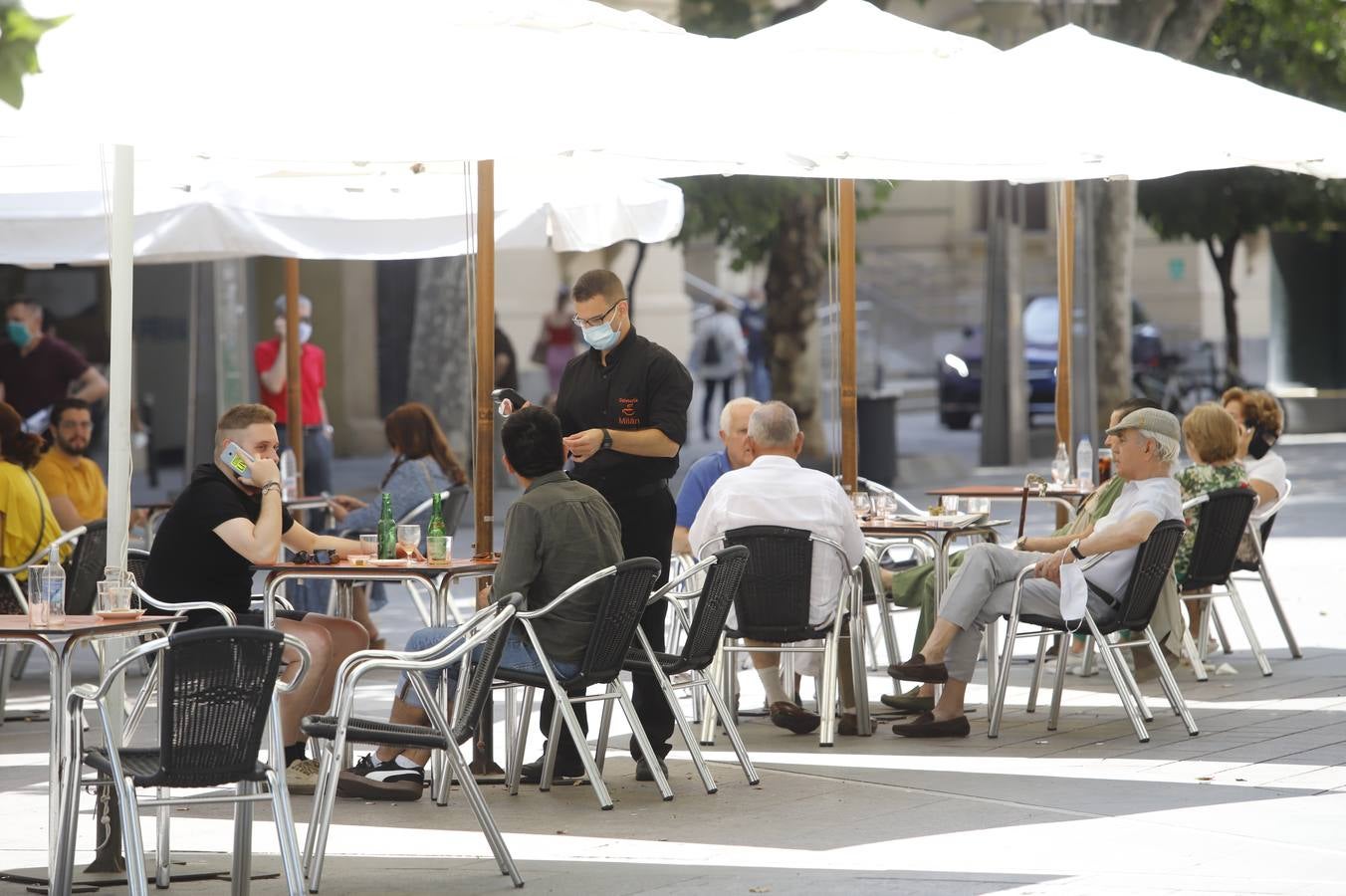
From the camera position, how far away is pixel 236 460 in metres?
7.07

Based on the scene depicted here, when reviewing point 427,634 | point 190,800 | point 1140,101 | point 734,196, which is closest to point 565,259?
point 734,196

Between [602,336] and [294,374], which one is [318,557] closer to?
[602,336]

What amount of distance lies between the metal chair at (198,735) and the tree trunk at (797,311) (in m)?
15.7

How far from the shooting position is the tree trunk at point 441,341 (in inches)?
762

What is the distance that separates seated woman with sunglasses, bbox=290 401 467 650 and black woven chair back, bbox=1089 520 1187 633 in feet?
11.3

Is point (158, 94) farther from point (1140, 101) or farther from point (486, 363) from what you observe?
point (1140, 101)

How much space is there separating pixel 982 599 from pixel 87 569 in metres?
3.95

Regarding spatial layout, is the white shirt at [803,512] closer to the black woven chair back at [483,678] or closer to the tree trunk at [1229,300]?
the black woven chair back at [483,678]

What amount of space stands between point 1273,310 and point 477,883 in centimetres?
2460

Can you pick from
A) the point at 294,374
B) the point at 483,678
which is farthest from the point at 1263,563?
the point at 294,374

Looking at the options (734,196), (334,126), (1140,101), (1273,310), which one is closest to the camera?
(334,126)

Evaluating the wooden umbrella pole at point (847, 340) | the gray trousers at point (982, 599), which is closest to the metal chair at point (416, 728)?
the gray trousers at point (982, 599)

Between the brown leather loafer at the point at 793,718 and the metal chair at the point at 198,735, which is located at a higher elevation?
the metal chair at the point at 198,735

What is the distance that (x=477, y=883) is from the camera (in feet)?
19.6
